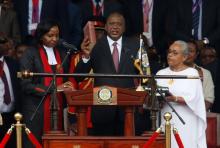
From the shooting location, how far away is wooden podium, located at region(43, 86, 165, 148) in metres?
14.5

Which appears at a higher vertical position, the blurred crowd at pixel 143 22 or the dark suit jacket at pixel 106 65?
the blurred crowd at pixel 143 22

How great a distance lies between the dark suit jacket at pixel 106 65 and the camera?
15.5m

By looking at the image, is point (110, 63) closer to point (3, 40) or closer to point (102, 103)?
point (102, 103)

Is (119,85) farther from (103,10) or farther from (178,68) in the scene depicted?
(103,10)

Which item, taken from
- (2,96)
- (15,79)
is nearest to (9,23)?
(15,79)

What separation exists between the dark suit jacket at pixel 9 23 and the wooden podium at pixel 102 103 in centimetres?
417

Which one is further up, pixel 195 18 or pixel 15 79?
pixel 195 18

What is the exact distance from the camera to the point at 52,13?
732 inches

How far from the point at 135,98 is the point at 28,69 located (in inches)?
66.8

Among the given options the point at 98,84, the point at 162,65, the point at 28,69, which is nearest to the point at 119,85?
the point at 98,84

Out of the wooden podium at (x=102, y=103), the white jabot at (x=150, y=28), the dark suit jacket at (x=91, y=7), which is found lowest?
the wooden podium at (x=102, y=103)

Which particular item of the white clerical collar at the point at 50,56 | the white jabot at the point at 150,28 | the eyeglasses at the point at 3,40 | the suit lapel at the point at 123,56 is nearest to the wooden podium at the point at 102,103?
the suit lapel at the point at 123,56

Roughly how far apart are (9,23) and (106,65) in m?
3.36

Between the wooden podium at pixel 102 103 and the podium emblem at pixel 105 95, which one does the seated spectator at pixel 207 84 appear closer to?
the wooden podium at pixel 102 103
